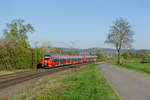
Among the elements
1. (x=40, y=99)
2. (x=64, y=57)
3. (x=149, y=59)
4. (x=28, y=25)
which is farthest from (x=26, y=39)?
(x=40, y=99)

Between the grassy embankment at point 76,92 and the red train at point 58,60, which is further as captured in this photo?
the red train at point 58,60

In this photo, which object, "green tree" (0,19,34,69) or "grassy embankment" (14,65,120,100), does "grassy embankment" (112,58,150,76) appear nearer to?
"grassy embankment" (14,65,120,100)

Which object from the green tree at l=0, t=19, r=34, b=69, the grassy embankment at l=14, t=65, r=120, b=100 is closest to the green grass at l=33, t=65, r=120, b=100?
the grassy embankment at l=14, t=65, r=120, b=100

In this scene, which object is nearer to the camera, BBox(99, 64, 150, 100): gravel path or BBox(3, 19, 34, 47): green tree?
BBox(99, 64, 150, 100): gravel path

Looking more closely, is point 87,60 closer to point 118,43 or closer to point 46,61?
point 118,43

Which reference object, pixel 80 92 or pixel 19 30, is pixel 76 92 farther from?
pixel 19 30

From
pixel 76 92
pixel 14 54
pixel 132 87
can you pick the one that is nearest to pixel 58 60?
pixel 14 54

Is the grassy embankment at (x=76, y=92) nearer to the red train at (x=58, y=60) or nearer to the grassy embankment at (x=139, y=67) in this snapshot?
the grassy embankment at (x=139, y=67)

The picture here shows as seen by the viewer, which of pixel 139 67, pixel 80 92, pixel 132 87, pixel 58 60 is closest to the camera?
pixel 80 92

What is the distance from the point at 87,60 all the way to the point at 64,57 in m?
23.4

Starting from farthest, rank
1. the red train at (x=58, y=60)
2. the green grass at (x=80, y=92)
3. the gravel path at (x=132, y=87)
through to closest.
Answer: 1. the red train at (x=58, y=60)
2. the gravel path at (x=132, y=87)
3. the green grass at (x=80, y=92)

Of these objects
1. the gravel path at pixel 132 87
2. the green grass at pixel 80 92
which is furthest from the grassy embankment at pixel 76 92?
the gravel path at pixel 132 87

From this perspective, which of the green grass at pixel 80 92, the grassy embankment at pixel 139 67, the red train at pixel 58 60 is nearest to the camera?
the green grass at pixel 80 92

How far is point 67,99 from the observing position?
26.3 feet
